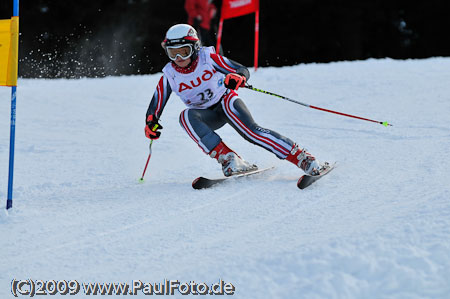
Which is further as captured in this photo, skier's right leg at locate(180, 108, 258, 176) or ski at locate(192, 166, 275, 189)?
skier's right leg at locate(180, 108, 258, 176)

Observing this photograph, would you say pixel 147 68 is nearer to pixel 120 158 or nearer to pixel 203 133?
pixel 120 158

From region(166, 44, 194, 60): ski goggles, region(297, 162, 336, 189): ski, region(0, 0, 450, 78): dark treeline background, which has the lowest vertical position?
region(0, 0, 450, 78): dark treeline background

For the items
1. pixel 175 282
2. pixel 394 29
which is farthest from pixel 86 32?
pixel 175 282

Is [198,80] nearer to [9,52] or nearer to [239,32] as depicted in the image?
[9,52]

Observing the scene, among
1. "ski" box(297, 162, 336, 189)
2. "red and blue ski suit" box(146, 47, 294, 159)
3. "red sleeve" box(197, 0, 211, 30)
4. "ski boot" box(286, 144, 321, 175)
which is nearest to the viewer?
"ski" box(297, 162, 336, 189)

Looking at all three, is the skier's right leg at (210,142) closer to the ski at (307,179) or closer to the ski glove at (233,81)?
the ski glove at (233,81)

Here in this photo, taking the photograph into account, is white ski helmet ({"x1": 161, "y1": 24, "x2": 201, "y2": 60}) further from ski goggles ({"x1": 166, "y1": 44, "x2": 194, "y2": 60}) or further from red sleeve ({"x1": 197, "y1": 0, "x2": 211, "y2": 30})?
red sleeve ({"x1": 197, "y1": 0, "x2": 211, "y2": 30})

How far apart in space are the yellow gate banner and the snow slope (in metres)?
0.84

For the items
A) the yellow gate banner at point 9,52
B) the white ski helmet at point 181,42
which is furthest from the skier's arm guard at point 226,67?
the yellow gate banner at point 9,52

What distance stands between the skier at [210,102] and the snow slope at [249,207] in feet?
0.72

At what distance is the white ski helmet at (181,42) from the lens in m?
3.96

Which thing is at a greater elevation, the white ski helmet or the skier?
the white ski helmet

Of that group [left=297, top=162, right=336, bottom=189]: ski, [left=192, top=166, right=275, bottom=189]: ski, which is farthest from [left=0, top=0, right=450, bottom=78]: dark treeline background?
[left=297, top=162, right=336, bottom=189]: ski

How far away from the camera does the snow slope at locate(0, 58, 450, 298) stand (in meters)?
2.35
